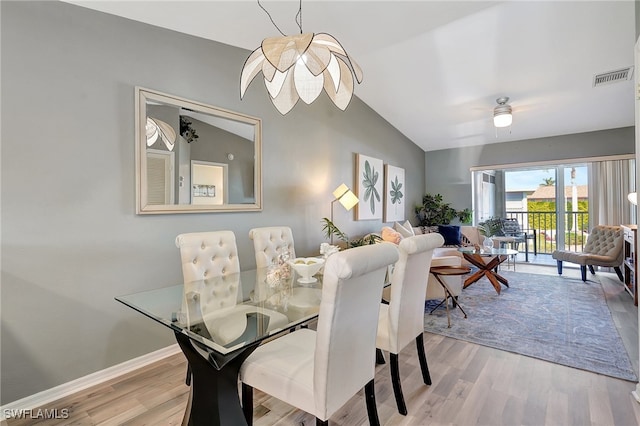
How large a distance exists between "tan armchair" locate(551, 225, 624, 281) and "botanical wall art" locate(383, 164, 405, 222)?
8.90 ft

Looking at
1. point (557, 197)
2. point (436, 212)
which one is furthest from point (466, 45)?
point (557, 197)

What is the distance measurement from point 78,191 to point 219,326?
1514 millimetres

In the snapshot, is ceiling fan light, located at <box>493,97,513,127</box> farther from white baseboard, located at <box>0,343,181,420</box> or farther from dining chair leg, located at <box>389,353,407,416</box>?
white baseboard, located at <box>0,343,181,420</box>

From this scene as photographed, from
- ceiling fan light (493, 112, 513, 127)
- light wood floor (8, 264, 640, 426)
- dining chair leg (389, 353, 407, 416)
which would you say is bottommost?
light wood floor (8, 264, 640, 426)

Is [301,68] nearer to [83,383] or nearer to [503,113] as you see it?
[83,383]

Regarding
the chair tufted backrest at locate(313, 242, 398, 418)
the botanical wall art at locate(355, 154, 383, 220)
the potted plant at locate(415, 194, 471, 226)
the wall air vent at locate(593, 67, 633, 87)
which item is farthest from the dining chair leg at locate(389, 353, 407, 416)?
the potted plant at locate(415, 194, 471, 226)

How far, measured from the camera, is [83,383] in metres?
2.05

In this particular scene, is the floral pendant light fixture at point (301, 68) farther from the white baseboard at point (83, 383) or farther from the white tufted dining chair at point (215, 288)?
the white baseboard at point (83, 383)

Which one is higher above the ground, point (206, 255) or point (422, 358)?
point (206, 255)

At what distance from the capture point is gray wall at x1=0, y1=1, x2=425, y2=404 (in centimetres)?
183

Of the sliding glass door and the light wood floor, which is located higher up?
the sliding glass door

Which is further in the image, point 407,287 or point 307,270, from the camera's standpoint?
point 307,270

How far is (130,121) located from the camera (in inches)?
90.5

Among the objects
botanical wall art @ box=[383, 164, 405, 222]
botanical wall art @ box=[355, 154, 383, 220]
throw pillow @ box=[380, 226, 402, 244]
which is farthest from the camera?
botanical wall art @ box=[383, 164, 405, 222]
